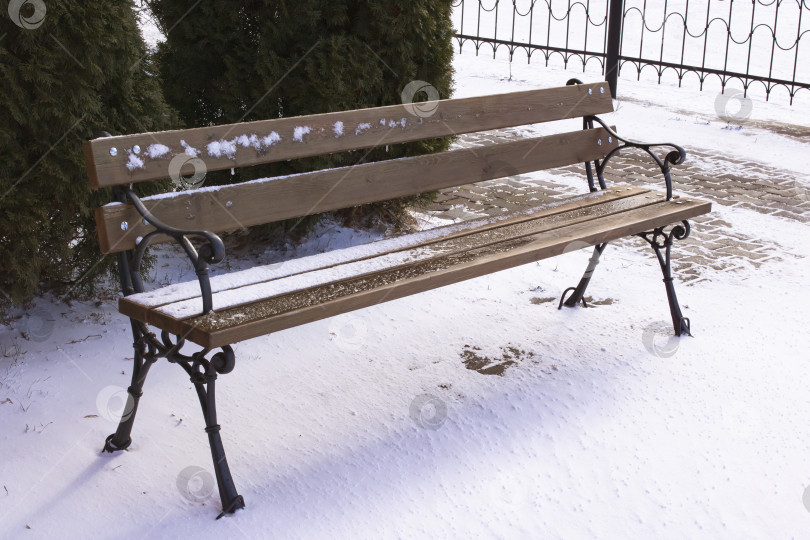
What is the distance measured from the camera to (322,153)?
3.70m

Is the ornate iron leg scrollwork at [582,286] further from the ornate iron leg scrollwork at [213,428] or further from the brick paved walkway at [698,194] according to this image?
the ornate iron leg scrollwork at [213,428]

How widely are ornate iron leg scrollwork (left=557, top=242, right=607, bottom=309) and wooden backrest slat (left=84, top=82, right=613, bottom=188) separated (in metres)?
0.69

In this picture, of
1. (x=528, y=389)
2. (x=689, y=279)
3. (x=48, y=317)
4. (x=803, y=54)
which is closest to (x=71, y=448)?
(x=48, y=317)

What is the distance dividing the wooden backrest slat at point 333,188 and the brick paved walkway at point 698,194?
873mm

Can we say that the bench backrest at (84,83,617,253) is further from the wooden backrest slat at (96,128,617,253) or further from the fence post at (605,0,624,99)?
the fence post at (605,0,624,99)

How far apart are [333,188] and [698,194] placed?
11.8ft

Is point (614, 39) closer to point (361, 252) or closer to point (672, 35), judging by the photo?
point (361, 252)

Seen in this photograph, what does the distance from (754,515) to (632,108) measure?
254 inches

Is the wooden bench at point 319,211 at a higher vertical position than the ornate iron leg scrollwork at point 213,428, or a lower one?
higher

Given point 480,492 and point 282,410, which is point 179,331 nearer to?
point 282,410

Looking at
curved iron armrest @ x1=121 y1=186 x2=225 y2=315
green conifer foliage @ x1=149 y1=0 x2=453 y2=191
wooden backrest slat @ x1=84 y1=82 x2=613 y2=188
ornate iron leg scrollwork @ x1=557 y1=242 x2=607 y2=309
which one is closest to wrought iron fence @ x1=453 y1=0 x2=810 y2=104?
green conifer foliage @ x1=149 y1=0 x2=453 y2=191

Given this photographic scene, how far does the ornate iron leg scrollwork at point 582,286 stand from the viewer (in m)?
4.38

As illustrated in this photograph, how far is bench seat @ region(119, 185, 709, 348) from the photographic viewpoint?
2.85m

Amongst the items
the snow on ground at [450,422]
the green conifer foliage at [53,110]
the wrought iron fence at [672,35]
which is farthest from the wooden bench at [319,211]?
the wrought iron fence at [672,35]
